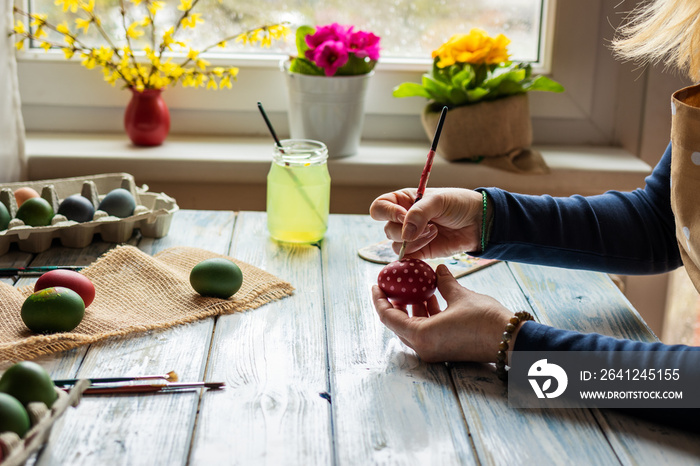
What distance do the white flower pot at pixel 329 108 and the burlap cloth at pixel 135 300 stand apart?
59 cm

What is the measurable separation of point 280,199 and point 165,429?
2.03ft

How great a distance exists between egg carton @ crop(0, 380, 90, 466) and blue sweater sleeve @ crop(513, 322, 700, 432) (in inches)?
19.1

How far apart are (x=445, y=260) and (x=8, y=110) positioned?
0.94m

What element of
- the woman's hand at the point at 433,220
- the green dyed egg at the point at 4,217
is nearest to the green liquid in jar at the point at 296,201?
the woman's hand at the point at 433,220

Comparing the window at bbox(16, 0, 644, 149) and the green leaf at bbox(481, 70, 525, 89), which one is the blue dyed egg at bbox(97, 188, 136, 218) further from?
the green leaf at bbox(481, 70, 525, 89)

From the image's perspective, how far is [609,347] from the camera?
0.83 m

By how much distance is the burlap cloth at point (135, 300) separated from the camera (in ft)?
2.89

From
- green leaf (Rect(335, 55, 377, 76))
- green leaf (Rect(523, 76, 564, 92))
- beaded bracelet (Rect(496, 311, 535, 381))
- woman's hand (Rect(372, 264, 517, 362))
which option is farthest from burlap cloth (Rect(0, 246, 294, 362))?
green leaf (Rect(523, 76, 564, 92))

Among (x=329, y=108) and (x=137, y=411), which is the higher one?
(x=329, y=108)

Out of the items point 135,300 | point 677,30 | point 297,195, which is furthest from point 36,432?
point 677,30

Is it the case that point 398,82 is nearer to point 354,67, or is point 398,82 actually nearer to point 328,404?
point 354,67

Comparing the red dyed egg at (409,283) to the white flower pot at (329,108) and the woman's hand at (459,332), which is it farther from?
the white flower pot at (329,108)

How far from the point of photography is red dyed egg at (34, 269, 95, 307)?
0.96 meters

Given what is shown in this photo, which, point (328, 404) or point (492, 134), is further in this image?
point (492, 134)
